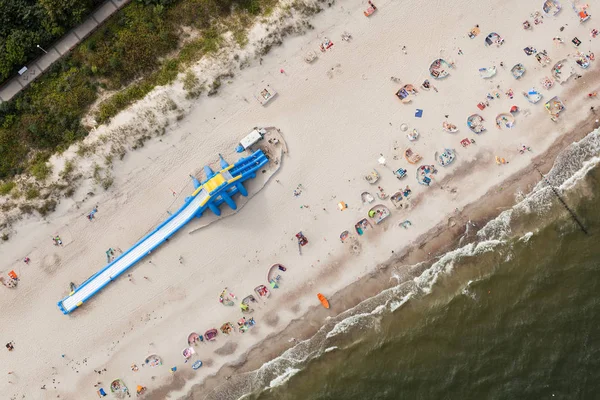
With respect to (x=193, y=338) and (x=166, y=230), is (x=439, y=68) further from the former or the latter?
(x=193, y=338)

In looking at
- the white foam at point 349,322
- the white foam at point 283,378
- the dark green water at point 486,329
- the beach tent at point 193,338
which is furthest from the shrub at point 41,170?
the white foam at point 349,322

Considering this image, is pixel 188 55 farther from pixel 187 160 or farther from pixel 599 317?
pixel 599 317

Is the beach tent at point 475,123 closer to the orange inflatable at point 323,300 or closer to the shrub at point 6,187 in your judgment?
the orange inflatable at point 323,300

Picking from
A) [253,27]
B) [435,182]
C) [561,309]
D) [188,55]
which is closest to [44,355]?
[188,55]

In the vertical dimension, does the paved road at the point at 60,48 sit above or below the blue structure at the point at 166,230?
above

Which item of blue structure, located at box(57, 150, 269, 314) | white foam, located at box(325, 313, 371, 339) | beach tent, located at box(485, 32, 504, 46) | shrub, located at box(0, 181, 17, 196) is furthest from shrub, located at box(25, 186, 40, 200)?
beach tent, located at box(485, 32, 504, 46)

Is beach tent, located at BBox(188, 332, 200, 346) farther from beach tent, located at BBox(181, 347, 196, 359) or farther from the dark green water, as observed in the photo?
the dark green water
